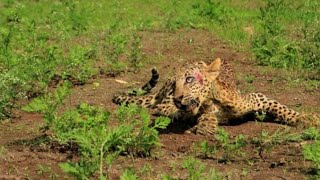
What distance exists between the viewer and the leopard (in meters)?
8.55

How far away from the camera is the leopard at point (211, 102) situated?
855 cm

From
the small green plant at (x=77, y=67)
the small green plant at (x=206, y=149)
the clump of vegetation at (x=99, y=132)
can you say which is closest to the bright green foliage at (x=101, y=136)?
the clump of vegetation at (x=99, y=132)

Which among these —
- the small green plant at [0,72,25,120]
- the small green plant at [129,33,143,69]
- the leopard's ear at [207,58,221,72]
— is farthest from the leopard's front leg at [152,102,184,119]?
the small green plant at [129,33,143,69]

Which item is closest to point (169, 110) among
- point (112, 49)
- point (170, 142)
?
point (170, 142)

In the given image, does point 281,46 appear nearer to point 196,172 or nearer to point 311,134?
point 311,134

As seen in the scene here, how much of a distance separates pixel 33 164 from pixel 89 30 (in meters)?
7.70

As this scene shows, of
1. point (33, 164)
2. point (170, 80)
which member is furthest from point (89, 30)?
point (33, 164)

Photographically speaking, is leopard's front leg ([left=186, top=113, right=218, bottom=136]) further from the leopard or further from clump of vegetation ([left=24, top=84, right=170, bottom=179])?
clump of vegetation ([left=24, top=84, right=170, bottom=179])

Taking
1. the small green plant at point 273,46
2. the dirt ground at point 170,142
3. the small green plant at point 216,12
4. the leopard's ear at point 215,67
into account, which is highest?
the small green plant at point 216,12

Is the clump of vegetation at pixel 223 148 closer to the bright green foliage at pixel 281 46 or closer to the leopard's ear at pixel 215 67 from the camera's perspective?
the leopard's ear at pixel 215 67

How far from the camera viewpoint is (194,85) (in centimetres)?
858

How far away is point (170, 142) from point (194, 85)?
69cm

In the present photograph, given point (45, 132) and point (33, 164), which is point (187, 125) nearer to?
point (45, 132)

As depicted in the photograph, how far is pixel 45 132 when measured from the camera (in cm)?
834
